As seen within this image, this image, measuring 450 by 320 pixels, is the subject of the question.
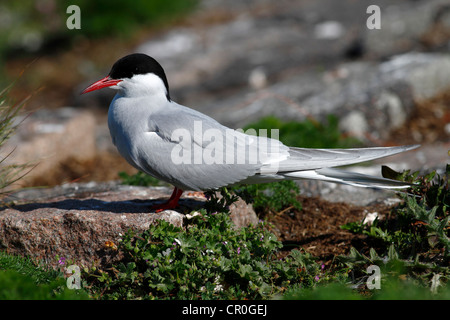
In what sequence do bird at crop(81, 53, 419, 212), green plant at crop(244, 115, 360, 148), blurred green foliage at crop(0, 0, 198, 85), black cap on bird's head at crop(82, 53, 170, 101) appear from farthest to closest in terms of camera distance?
blurred green foliage at crop(0, 0, 198, 85), green plant at crop(244, 115, 360, 148), black cap on bird's head at crop(82, 53, 170, 101), bird at crop(81, 53, 419, 212)

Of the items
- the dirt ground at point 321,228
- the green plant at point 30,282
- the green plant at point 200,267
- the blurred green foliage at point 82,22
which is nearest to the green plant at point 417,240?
the dirt ground at point 321,228

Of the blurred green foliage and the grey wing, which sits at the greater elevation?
the blurred green foliage

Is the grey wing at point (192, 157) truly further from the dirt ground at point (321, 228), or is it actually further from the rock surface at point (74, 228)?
the dirt ground at point (321, 228)

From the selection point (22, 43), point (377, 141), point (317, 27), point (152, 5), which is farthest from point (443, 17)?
point (22, 43)

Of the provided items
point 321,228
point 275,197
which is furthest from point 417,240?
point 275,197

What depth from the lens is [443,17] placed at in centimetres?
764

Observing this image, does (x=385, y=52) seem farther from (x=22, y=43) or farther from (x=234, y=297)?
(x=22, y=43)

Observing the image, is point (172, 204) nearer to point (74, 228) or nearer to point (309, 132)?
point (74, 228)

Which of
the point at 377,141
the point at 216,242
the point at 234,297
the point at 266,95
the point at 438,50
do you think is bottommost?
the point at 234,297

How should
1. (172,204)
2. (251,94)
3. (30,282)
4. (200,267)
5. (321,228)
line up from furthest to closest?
(251,94) < (321,228) < (172,204) < (200,267) < (30,282)

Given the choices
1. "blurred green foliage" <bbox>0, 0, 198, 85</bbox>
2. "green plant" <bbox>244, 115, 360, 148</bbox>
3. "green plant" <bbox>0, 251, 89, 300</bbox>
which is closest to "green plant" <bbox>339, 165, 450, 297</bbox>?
"green plant" <bbox>0, 251, 89, 300</bbox>

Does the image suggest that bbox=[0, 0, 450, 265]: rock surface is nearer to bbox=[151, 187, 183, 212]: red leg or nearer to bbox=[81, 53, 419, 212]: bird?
bbox=[151, 187, 183, 212]: red leg

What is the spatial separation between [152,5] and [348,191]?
6.68 m

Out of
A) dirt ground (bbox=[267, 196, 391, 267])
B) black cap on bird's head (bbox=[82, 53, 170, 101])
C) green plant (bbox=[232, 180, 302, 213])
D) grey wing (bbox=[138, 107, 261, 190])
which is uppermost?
black cap on bird's head (bbox=[82, 53, 170, 101])
